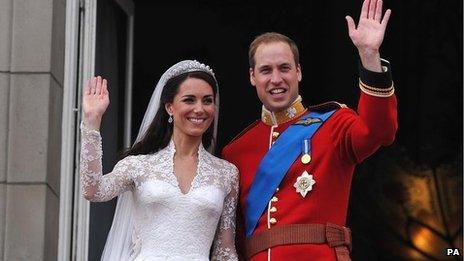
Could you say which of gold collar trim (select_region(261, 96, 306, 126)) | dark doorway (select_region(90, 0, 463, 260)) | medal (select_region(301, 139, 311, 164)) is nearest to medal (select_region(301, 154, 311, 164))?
medal (select_region(301, 139, 311, 164))

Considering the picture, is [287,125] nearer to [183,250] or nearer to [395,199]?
[183,250]

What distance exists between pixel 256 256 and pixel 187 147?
1.72ft

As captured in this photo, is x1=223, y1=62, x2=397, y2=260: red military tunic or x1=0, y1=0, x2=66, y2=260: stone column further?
x1=0, y1=0, x2=66, y2=260: stone column

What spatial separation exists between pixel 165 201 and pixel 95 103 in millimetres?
458

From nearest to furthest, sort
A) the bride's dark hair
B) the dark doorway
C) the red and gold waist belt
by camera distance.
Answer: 1. the red and gold waist belt
2. the bride's dark hair
3. the dark doorway

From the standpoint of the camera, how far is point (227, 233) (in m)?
4.63

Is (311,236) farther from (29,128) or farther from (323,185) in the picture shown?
(29,128)

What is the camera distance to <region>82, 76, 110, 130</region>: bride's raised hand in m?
4.40

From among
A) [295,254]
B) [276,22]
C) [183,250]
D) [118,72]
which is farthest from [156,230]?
[276,22]

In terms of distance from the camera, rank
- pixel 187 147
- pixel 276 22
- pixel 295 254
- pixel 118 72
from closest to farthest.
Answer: pixel 295 254 → pixel 187 147 → pixel 118 72 → pixel 276 22

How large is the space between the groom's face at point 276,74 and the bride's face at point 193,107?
0.21m

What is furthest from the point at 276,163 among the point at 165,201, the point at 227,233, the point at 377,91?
the point at 377,91

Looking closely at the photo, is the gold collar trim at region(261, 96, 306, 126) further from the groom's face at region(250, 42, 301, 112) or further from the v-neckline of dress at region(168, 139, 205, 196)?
the v-neckline of dress at region(168, 139, 205, 196)

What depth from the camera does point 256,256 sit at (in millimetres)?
4516
